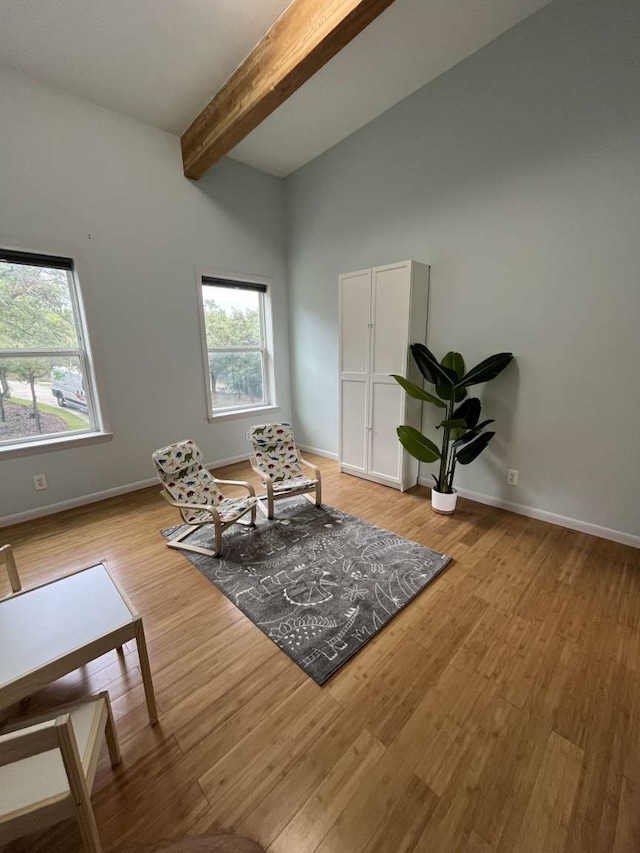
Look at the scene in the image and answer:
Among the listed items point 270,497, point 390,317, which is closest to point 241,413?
point 270,497

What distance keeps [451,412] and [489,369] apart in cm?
46

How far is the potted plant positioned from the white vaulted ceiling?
7.33ft

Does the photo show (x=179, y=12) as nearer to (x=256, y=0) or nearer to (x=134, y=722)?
(x=256, y=0)

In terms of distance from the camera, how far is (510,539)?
260cm

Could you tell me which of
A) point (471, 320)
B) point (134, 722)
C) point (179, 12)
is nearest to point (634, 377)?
point (471, 320)

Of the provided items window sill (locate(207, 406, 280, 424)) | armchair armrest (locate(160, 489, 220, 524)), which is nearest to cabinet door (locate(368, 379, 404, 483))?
window sill (locate(207, 406, 280, 424))

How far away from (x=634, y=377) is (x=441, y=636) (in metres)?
2.17

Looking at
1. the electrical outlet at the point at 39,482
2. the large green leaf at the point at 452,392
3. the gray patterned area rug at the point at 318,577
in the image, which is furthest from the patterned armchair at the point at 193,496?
the large green leaf at the point at 452,392

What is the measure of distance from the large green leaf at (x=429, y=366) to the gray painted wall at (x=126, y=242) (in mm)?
2431

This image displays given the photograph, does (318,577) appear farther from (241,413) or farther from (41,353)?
(41,353)

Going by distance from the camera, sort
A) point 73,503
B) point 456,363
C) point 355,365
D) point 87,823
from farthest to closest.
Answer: point 355,365
point 73,503
point 456,363
point 87,823

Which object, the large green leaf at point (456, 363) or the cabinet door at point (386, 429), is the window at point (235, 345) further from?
the large green leaf at point (456, 363)

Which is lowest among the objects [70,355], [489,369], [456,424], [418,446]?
[418,446]

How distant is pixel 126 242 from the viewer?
129 inches
